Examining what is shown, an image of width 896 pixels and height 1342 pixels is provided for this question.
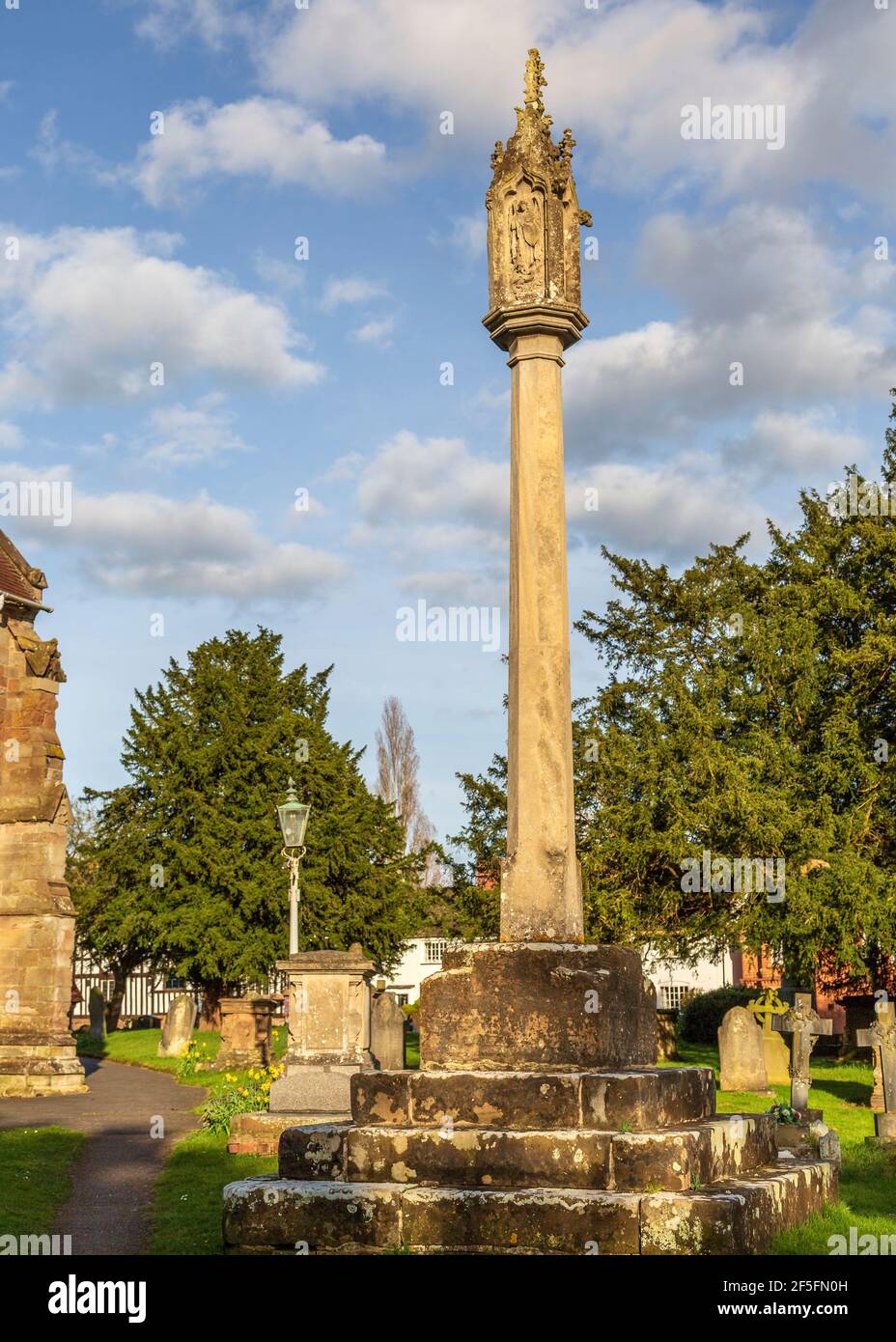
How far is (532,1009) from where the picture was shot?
23.4 feet

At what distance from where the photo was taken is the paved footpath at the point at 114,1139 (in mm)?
9617

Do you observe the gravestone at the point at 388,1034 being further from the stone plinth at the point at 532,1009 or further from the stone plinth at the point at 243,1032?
the stone plinth at the point at 532,1009

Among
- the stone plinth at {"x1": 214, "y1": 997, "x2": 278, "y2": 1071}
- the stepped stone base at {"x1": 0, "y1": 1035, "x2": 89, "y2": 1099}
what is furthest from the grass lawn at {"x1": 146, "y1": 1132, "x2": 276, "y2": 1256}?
the stone plinth at {"x1": 214, "y1": 997, "x2": 278, "y2": 1071}

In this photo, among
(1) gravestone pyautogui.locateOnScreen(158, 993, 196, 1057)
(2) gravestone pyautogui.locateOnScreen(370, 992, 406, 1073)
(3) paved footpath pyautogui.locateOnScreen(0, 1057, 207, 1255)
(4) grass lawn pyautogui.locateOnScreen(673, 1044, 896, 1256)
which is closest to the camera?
(4) grass lawn pyautogui.locateOnScreen(673, 1044, 896, 1256)

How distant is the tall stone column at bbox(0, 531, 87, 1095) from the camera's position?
21406mm

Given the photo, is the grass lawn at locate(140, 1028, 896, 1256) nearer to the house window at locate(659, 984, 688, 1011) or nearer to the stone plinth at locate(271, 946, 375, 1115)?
the stone plinth at locate(271, 946, 375, 1115)

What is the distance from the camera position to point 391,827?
4000cm

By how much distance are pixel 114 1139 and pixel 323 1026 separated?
2.86 meters

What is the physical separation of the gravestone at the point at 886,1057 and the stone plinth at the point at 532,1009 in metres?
9.35

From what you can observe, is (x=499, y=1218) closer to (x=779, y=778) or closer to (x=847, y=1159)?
(x=847, y=1159)

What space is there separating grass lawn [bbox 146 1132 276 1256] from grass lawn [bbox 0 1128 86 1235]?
845 mm

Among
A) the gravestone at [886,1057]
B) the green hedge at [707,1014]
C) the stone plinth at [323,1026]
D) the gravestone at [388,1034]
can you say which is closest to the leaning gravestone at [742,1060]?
the gravestone at [886,1057]

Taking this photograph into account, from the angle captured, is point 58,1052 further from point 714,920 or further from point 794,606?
point 794,606
